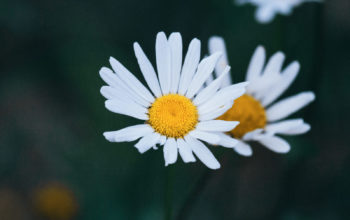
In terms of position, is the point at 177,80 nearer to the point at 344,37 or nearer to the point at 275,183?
the point at 275,183

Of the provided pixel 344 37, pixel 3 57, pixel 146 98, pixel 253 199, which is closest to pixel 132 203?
pixel 253 199

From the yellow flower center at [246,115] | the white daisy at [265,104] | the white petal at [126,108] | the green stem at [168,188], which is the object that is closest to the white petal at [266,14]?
the white daisy at [265,104]

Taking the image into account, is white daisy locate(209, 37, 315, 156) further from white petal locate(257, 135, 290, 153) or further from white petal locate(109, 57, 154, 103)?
white petal locate(109, 57, 154, 103)

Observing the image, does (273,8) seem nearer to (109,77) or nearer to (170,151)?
(109,77)

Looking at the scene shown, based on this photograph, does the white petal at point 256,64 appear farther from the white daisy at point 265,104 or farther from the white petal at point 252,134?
the white petal at point 252,134

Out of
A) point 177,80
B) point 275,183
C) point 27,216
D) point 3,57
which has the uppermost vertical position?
point 3,57

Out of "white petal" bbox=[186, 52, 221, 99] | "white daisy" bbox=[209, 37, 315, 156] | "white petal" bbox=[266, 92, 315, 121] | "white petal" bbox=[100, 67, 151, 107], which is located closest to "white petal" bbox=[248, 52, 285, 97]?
"white daisy" bbox=[209, 37, 315, 156]
